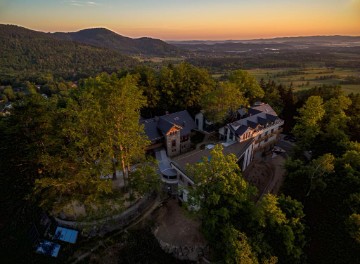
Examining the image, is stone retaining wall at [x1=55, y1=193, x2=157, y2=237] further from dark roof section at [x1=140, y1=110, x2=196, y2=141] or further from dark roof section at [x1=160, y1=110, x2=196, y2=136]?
dark roof section at [x1=160, y1=110, x2=196, y2=136]

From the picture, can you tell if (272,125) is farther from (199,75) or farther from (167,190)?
(167,190)

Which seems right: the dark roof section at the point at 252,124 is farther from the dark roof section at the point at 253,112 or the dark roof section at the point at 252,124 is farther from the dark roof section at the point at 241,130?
the dark roof section at the point at 253,112

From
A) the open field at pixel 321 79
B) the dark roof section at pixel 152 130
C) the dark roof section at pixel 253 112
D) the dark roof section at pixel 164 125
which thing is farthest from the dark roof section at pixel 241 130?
the open field at pixel 321 79

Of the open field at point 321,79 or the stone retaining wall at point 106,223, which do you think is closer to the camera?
the stone retaining wall at point 106,223

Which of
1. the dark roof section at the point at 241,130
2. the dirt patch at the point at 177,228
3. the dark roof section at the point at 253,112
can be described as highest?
the dark roof section at the point at 253,112

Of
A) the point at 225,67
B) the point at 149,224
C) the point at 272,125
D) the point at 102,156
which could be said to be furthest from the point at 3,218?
the point at 225,67

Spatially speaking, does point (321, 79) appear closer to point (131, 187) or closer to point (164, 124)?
point (164, 124)

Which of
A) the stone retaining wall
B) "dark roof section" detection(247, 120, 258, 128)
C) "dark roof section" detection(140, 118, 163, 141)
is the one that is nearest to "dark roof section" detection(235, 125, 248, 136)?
"dark roof section" detection(247, 120, 258, 128)

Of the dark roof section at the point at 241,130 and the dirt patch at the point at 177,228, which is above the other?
the dark roof section at the point at 241,130
